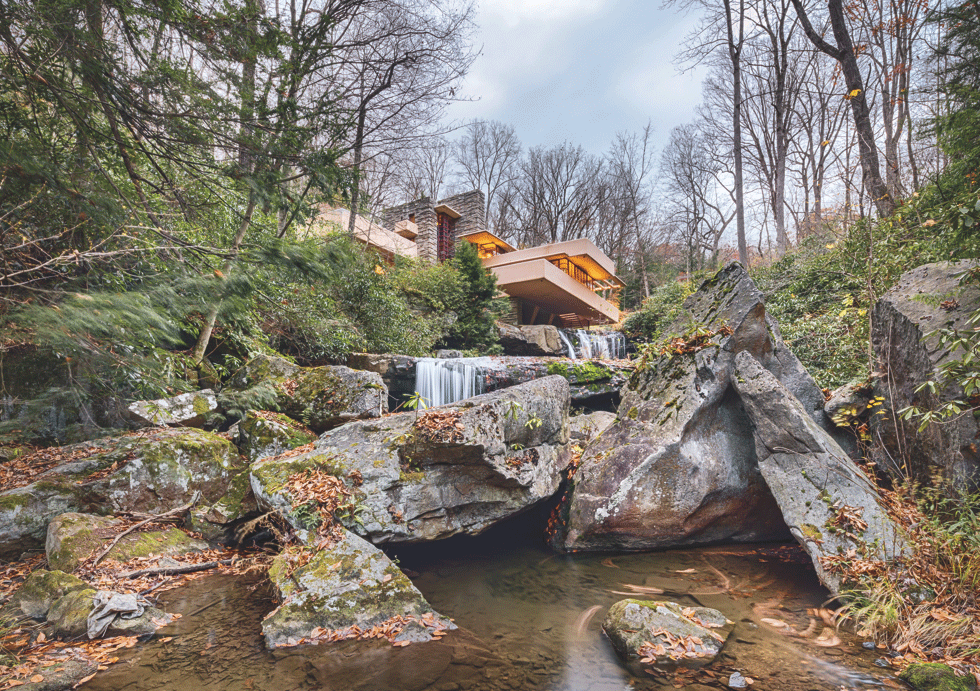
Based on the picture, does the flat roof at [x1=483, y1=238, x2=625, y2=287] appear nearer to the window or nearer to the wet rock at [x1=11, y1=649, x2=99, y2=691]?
the window

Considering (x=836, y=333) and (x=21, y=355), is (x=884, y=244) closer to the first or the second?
(x=836, y=333)

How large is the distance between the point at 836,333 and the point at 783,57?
1280 cm

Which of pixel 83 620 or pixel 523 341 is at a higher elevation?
pixel 523 341

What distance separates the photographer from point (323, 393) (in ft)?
23.6

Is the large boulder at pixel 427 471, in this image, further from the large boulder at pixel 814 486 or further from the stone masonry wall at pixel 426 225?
the stone masonry wall at pixel 426 225

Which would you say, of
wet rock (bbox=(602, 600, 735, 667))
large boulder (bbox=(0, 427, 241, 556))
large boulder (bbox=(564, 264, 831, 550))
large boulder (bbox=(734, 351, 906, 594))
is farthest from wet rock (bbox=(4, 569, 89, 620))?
large boulder (bbox=(734, 351, 906, 594))

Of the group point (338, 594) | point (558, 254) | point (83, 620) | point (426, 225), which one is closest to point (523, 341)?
point (558, 254)

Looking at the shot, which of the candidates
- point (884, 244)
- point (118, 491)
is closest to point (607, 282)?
point (884, 244)

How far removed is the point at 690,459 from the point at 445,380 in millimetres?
6455

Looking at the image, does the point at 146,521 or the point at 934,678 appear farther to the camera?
the point at 146,521

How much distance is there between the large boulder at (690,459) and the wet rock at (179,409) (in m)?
5.72

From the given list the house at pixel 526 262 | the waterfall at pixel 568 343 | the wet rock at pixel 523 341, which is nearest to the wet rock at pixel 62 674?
the wet rock at pixel 523 341

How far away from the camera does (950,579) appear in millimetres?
3324

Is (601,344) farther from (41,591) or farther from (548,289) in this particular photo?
(41,591)
